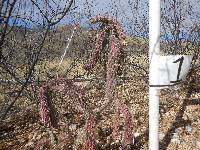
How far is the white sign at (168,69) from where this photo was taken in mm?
3439

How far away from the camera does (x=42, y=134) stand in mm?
5582

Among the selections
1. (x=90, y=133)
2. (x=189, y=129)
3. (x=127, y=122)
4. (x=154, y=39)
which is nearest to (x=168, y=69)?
(x=154, y=39)

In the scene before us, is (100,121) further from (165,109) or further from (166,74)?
(166,74)

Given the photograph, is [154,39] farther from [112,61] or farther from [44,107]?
[44,107]

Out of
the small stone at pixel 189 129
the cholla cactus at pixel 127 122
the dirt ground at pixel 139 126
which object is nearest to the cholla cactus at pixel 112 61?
the cholla cactus at pixel 127 122

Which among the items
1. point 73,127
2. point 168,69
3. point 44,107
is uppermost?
point 168,69

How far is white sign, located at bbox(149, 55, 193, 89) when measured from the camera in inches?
135

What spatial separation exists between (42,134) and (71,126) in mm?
397

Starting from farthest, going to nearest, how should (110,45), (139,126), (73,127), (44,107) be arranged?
(73,127)
(139,126)
(110,45)
(44,107)

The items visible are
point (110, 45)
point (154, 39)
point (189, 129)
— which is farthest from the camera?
point (189, 129)

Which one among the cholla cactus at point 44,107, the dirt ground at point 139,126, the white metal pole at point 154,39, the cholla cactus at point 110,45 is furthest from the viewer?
the dirt ground at point 139,126

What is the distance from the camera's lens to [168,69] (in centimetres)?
348

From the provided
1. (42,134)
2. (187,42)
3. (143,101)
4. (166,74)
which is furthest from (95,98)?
(187,42)

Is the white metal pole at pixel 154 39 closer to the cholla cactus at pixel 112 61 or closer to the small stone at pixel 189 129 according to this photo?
the cholla cactus at pixel 112 61
